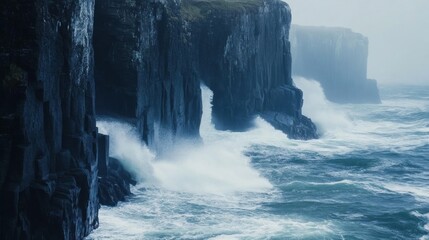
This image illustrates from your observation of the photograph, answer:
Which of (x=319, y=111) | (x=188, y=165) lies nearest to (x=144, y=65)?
(x=188, y=165)

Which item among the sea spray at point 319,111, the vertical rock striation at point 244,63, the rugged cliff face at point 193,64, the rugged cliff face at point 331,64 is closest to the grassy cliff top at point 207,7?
the vertical rock striation at point 244,63

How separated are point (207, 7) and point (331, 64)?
2919 inches

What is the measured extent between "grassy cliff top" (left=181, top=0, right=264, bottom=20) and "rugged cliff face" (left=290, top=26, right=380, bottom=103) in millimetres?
58129

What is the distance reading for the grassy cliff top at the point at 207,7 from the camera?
6994cm

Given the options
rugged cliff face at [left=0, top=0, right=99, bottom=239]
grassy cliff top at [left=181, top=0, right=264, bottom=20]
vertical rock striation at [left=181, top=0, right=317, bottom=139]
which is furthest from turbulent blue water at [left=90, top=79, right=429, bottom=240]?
grassy cliff top at [left=181, top=0, right=264, bottom=20]

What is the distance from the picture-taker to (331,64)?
465 ft

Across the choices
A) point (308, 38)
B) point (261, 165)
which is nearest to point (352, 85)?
point (308, 38)

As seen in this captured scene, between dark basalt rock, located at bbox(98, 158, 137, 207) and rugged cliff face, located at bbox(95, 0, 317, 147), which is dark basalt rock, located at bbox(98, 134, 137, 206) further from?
rugged cliff face, located at bbox(95, 0, 317, 147)

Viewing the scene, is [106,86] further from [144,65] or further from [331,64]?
[331,64]

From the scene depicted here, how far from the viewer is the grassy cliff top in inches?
2753

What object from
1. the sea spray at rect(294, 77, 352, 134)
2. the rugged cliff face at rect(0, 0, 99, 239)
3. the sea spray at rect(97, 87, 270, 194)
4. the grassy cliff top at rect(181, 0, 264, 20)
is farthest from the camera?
the sea spray at rect(294, 77, 352, 134)

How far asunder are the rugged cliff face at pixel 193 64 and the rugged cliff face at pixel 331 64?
46.1 meters

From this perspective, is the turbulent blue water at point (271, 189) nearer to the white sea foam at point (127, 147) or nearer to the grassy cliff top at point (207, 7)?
the white sea foam at point (127, 147)

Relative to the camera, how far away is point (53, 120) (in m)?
32.1
